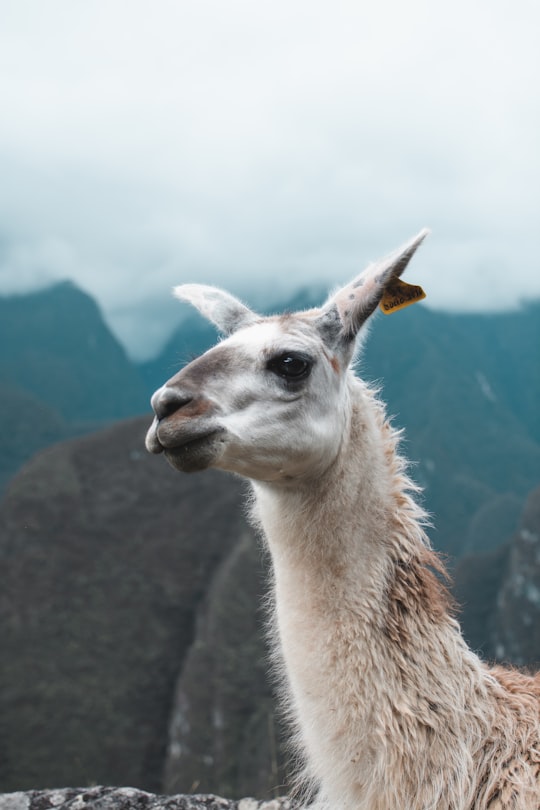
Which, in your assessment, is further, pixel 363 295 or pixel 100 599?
pixel 100 599

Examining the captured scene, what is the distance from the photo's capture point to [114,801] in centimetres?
424

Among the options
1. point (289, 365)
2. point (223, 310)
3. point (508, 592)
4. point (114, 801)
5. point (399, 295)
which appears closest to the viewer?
point (289, 365)

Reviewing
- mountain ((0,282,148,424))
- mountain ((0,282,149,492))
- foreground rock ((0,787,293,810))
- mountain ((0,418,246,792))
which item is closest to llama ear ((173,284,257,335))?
foreground rock ((0,787,293,810))

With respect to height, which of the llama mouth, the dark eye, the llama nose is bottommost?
the llama mouth

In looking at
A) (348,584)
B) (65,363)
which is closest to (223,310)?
(348,584)

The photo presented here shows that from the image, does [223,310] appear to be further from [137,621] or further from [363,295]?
[137,621]

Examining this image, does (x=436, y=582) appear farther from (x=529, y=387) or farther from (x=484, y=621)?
(x=529, y=387)

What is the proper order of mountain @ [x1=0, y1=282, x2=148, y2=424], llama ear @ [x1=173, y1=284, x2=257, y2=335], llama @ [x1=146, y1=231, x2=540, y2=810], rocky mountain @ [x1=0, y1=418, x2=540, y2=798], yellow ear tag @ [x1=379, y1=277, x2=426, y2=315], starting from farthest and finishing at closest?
mountain @ [x1=0, y1=282, x2=148, y2=424] < rocky mountain @ [x1=0, y1=418, x2=540, y2=798] < llama ear @ [x1=173, y1=284, x2=257, y2=335] < yellow ear tag @ [x1=379, y1=277, x2=426, y2=315] < llama @ [x1=146, y1=231, x2=540, y2=810]

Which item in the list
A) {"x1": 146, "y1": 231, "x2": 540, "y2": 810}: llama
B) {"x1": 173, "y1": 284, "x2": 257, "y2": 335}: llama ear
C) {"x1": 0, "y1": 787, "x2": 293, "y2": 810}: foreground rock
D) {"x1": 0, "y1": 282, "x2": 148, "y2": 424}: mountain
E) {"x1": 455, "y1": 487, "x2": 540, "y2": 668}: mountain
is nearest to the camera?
{"x1": 146, "y1": 231, "x2": 540, "y2": 810}: llama

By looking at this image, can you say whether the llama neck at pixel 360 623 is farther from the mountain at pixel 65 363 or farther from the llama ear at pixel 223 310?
the mountain at pixel 65 363

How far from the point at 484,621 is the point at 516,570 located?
5.23 meters

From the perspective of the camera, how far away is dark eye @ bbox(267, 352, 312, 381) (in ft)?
11.8

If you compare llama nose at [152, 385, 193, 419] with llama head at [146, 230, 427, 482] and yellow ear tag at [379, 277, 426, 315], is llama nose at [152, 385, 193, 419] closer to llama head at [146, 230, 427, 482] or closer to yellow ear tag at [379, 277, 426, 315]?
llama head at [146, 230, 427, 482]

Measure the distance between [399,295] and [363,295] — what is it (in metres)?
0.35
